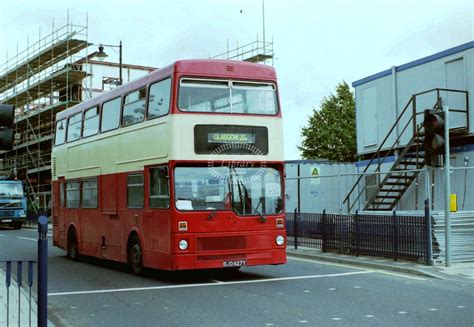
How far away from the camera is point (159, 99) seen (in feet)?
41.2

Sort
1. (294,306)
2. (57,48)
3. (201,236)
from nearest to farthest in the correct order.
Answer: (294,306), (201,236), (57,48)

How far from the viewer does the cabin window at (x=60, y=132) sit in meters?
18.2

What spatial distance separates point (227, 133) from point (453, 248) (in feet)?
19.4

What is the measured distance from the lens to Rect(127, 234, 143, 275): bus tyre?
1316 cm

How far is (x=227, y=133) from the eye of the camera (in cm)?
1222

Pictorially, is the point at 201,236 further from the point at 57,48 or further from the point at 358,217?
the point at 57,48

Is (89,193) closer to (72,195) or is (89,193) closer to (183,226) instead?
(72,195)

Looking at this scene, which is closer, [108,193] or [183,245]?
[183,245]

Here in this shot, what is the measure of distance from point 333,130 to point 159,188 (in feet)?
142

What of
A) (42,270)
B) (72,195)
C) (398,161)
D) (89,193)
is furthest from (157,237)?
(398,161)

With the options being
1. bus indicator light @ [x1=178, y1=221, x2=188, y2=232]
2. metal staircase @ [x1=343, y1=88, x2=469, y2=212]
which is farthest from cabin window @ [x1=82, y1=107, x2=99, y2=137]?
metal staircase @ [x1=343, y1=88, x2=469, y2=212]

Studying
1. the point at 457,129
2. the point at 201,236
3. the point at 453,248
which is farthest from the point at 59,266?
the point at 457,129

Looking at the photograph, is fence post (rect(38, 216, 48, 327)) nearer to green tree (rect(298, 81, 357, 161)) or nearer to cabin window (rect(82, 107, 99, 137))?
cabin window (rect(82, 107, 99, 137))

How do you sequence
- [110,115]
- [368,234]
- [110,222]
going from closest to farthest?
[110,222] → [110,115] → [368,234]
